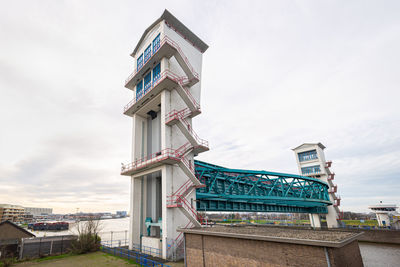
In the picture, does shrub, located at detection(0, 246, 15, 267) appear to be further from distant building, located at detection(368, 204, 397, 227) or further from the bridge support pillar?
distant building, located at detection(368, 204, 397, 227)

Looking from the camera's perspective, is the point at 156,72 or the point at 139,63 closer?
the point at 156,72

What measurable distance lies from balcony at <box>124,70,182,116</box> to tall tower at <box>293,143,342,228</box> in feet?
150

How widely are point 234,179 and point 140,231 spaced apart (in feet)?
45.0

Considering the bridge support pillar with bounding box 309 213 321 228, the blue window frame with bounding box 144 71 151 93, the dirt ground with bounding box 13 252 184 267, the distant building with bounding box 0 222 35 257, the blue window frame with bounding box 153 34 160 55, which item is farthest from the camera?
the bridge support pillar with bounding box 309 213 321 228

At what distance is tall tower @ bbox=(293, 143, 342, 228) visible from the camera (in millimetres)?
48969

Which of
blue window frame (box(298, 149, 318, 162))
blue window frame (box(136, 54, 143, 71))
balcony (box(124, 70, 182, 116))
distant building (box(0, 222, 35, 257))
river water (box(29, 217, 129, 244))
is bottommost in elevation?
river water (box(29, 217, 129, 244))

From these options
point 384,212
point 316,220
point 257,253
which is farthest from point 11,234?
point 384,212

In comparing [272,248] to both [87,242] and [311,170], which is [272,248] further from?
[311,170]

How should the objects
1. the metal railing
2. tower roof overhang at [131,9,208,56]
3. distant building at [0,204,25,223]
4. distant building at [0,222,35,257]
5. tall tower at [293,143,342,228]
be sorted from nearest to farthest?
1. the metal railing
2. distant building at [0,222,35,257]
3. tower roof overhang at [131,9,208,56]
4. tall tower at [293,143,342,228]
5. distant building at [0,204,25,223]

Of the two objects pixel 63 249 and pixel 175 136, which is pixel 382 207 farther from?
pixel 63 249

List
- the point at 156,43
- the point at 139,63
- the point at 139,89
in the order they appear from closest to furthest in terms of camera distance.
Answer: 1. the point at 156,43
2. the point at 139,89
3. the point at 139,63

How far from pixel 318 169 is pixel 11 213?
15407 centimetres

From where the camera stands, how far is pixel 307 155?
54.4 metres

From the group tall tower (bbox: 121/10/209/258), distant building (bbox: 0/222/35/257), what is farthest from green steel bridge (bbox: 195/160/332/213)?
distant building (bbox: 0/222/35/257)
